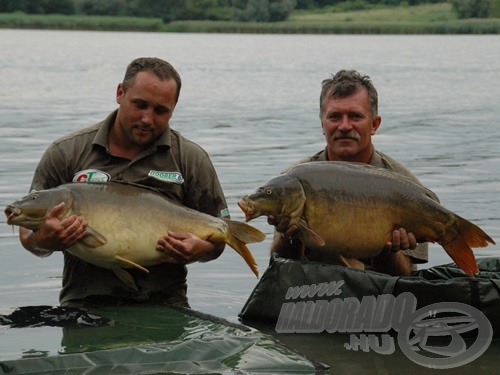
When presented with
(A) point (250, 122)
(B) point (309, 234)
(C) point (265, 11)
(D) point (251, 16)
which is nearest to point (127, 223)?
(B) point (309, 234)

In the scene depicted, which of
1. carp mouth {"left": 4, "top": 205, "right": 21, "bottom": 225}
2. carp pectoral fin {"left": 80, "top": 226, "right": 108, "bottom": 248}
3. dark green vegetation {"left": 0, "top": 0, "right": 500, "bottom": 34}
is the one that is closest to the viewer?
carp mouth {"left": 4, "top": 205, "right": 21, "bottom": 225}

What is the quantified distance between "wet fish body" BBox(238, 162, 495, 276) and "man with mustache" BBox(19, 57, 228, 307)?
0.54 meters

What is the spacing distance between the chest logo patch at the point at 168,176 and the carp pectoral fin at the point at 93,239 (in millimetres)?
614

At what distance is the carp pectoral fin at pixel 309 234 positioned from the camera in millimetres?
5382

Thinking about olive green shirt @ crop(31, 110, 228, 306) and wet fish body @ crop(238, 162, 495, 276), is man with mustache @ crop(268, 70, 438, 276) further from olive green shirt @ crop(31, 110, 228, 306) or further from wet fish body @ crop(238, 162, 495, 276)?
olive green shirt @ crop(31, 110, 228, 306)

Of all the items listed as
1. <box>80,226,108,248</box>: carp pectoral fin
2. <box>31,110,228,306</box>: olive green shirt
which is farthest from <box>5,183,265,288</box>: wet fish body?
<box>31,110,228,306</box>: olive green shirt

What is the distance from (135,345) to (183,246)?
53 centimetres

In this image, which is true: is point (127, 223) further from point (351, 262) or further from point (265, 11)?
point (265, 11)

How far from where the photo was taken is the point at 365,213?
18.0 ft

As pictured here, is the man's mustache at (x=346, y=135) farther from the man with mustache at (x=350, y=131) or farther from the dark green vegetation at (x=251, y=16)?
the dark green vegetation at (x=251, y=16)

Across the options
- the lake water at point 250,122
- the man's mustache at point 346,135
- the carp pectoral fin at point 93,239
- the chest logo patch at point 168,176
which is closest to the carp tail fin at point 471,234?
the man's mustache at point 346,135

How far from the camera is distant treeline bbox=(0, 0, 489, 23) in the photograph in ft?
274

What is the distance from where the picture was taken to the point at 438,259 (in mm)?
8211

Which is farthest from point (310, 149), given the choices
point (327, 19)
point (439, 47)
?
point (327, 19)
